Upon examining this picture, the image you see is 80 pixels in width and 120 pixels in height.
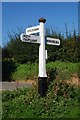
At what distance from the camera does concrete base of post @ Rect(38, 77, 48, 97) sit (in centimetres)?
1033

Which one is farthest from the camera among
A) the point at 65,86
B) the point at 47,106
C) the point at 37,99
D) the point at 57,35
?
the point at 57,35

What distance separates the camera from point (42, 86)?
34.4ft

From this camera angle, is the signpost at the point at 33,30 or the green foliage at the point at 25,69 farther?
the green foliage at the point at 25,69

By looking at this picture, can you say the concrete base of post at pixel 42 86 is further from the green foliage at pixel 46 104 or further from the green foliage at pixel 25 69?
the green foliage at pixel 25 69

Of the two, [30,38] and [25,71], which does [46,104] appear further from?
[25,71]

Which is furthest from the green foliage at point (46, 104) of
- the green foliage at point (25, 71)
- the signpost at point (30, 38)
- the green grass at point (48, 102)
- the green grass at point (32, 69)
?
the green foliage at point (25, 71)

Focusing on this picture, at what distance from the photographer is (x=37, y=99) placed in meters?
9.88

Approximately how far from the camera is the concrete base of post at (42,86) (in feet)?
33.9

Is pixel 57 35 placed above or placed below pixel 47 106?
above

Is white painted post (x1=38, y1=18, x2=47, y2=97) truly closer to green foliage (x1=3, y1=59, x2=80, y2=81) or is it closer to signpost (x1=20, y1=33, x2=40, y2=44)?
signpost (x1=20, y1=33, x2=40, y2=44)

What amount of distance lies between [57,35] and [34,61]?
8.15ft

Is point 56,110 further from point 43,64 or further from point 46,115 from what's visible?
point 43,64

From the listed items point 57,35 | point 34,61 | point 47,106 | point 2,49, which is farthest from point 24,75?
point 47,106

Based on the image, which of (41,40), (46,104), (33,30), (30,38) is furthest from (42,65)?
(46,104)
